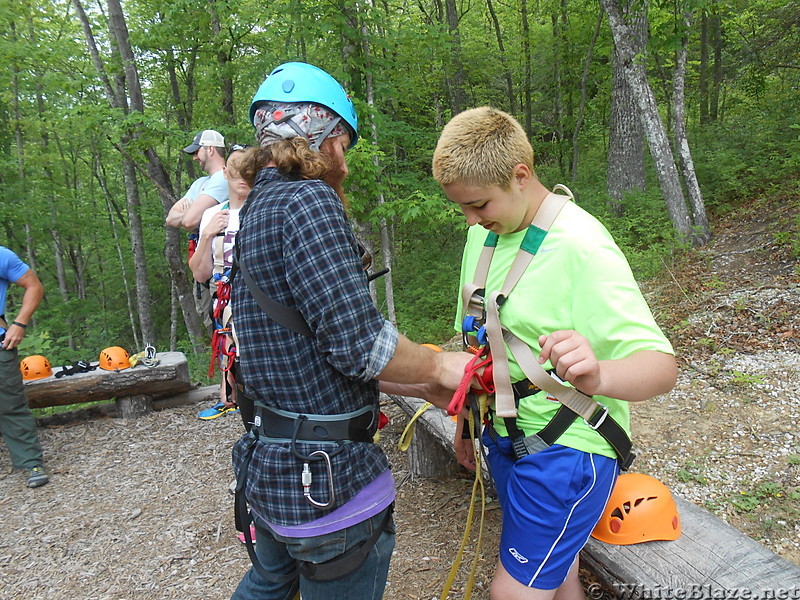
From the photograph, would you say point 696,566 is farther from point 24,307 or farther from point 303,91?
point 24,307

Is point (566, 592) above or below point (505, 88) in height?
below

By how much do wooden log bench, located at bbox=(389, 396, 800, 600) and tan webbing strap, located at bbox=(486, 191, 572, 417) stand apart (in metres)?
1.00

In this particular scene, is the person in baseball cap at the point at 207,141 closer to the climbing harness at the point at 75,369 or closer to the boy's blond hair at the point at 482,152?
the climbing harness at the point at 75,369

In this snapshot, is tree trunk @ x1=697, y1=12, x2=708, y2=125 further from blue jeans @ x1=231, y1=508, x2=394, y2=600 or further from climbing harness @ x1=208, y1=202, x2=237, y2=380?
blue jeans @ x1=231, y1=508, x2=394, y2=600

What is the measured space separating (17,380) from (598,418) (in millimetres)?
4968

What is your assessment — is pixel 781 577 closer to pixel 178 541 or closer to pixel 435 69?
pixel 178 541

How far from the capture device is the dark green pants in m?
4.49

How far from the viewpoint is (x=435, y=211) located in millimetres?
6336

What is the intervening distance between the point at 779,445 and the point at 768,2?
11686 millimetres

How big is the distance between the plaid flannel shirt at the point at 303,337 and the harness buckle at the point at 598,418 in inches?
28.0

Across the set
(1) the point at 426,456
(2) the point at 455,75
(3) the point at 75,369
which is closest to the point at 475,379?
(1) the point at 426,456

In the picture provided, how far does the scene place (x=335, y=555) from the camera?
1542 millimetres

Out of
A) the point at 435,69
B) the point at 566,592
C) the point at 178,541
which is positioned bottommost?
the point at 178,541

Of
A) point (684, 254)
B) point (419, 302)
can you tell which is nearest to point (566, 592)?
point (684, 254)
